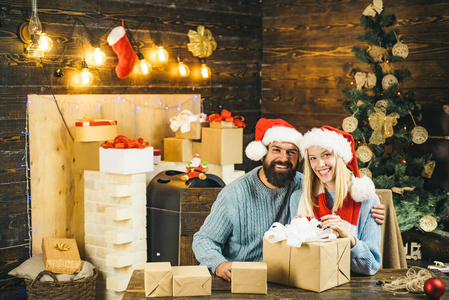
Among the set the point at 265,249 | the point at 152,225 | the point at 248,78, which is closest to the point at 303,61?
the point at 248,78

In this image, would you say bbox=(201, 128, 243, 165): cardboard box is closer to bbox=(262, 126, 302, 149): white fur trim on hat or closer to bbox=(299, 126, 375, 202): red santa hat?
bbox=(262, 126, 302, 149): white fur trim on hat

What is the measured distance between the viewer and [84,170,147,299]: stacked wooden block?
175 inches

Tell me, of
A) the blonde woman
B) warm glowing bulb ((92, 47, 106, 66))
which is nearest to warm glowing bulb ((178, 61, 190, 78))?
warm glowing bulb ((92, 47, 106, 66))

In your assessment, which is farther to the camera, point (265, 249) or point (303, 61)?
point (303, 61)

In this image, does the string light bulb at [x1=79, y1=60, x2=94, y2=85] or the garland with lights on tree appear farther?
the string light bulb at [x1=79, y1=60, x2=94, y2=85]

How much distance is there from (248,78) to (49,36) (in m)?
2.33

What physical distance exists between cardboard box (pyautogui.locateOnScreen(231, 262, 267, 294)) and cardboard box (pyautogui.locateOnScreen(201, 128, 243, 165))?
2782 mm

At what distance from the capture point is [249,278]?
7.54 ft

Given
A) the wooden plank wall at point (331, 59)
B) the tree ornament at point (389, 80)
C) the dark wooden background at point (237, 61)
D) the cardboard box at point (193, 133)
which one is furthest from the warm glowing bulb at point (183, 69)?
the tree ornament at point (389, 80)

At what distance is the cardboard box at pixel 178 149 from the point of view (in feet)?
17.3

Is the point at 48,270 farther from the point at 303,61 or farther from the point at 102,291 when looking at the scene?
the point at 303,61

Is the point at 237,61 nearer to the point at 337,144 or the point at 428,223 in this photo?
the point at 428,223

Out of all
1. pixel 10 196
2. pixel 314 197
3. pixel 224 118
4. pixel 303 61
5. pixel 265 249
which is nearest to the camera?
pixel 265 249

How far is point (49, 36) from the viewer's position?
4574 millimetres
